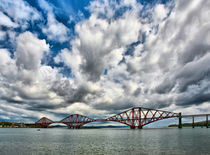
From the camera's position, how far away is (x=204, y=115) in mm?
188250

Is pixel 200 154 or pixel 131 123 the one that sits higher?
pixel 200 154

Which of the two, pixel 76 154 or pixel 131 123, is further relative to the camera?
pixel 131 123

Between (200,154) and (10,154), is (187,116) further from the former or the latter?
(10,154)

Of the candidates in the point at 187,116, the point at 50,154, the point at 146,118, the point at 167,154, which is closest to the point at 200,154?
the point at 167,154

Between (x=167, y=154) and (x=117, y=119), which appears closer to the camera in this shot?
(x=167, y=154)

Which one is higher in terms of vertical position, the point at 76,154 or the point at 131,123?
the point at 76,154

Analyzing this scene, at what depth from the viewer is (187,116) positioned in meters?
191

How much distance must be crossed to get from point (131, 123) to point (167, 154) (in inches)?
6164

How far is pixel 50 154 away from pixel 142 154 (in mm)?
17477

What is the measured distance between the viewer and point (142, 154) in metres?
28.6

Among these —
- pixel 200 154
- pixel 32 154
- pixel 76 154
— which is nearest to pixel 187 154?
pixel 200 154

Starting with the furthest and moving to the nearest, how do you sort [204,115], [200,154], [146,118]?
[204,115] → [146,118] → [200,154]

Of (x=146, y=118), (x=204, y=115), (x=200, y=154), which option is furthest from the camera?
(x=204, y=115)

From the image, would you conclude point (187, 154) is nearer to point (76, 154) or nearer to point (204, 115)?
point (76, 154)
